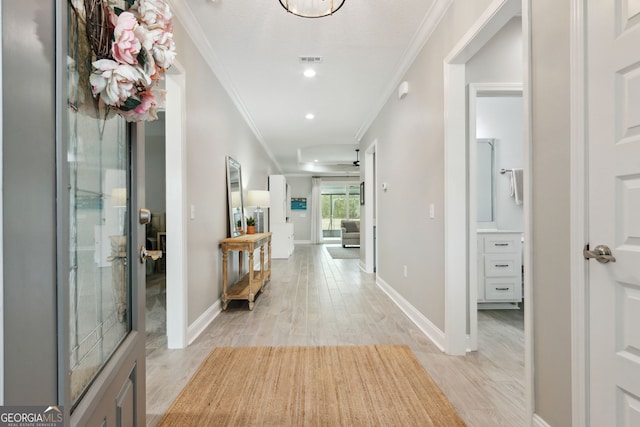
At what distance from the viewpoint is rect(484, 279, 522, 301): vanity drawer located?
3.49 m

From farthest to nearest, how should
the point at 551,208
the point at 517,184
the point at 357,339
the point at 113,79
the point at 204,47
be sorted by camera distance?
the point at 517,184 → the point at 204,47 → the point at 357,339 → the point at 551,208 → the point at 113,79

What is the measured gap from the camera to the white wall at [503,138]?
3.88 meters

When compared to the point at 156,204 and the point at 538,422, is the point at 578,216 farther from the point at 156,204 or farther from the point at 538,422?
the point at 156,204

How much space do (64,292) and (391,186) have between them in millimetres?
3810

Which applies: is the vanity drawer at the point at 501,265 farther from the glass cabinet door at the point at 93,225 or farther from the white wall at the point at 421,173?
the glass cabinet door at the point at 93,225

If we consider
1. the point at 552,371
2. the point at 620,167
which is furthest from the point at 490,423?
the point at 620,167

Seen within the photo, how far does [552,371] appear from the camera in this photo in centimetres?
140

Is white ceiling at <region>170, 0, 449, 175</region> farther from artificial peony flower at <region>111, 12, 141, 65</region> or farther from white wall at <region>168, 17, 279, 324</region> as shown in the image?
artificial peony flower at <region>111, 12, 141, 65</region>

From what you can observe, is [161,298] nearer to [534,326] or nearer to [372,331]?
[372,331]

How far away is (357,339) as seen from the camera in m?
2.75

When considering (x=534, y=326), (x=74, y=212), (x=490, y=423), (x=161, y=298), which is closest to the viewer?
(x=74, y=212)

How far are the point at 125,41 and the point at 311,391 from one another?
1908 mm

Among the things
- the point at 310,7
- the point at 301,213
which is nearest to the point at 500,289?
the point at 310,7

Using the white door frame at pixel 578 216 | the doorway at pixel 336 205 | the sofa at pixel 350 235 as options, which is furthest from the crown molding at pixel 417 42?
the doorway at pixel 336 205
